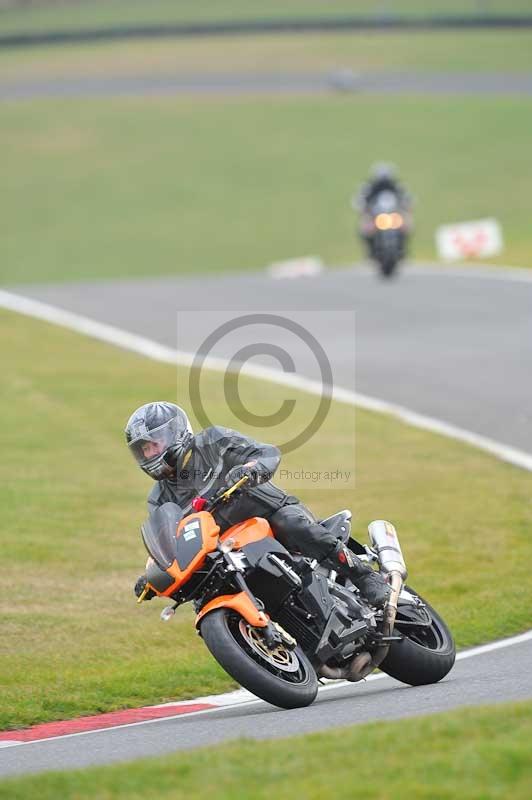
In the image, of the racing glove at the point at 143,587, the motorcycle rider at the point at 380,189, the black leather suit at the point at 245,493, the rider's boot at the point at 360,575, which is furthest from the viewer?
the motorcycle rider at the point at 380,189

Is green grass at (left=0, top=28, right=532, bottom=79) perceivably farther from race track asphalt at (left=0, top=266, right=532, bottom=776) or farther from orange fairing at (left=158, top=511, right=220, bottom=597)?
orange fairing at (left=158, top=511, right=220, bottom=597)

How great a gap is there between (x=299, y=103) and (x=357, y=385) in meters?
32.4

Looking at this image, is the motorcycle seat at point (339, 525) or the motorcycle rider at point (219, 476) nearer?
the motorcycle rider at point (219, 476)

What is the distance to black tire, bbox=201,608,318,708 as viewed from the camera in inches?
279

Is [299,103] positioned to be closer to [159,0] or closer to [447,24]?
[447,24]

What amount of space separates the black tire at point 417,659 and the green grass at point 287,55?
45006mm

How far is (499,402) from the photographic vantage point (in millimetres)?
16953

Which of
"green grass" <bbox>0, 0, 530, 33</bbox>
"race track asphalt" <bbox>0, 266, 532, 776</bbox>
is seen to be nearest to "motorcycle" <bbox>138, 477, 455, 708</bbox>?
"race track asphalt" <bbox>0, 266, 532, 776</bbox>

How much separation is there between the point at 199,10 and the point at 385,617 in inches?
2201

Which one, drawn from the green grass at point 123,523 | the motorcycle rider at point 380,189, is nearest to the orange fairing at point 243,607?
the green grass at point 123,523

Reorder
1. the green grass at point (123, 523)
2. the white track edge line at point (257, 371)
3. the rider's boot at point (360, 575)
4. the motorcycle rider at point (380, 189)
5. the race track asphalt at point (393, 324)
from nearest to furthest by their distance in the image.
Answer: the rider's boot at point (360, 575) → the green grass at point (123, 523) → the white track edge line at point (257, 371) → the race track asphalt at point (393, 324) → the motorcycle rider at point (380, 189)

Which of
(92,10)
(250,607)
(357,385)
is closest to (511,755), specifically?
(250,607)

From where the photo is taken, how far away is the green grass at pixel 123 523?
930 centimetres

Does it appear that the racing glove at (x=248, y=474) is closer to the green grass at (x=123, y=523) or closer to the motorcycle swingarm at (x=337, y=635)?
the motorcycle swingarm at (x=337, y=635)
